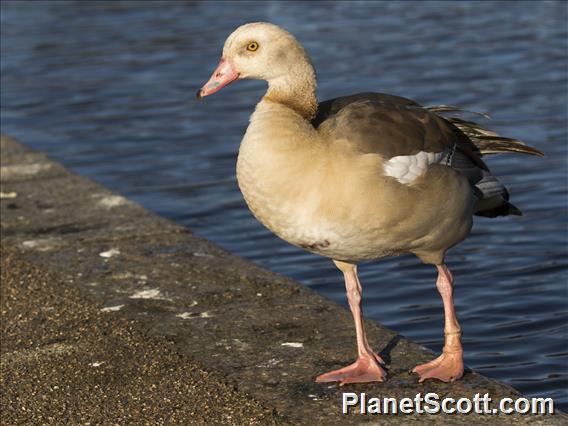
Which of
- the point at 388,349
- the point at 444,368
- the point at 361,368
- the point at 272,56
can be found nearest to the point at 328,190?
the point at 272,56

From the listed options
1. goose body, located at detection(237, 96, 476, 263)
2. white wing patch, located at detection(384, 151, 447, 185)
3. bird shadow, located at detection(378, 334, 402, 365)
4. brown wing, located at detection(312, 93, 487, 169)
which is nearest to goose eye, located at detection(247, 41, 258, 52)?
goose body, located at detection(237, 96, 476, 263)

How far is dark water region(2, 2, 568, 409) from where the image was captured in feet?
25.3

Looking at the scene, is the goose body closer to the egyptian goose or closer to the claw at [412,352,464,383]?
the egyptian goose

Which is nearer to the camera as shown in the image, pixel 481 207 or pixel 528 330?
pixel 481 207

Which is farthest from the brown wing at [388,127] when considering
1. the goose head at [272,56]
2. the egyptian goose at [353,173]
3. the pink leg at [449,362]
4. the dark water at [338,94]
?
the dark water at [338,94]

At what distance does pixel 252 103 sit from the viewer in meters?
12.2

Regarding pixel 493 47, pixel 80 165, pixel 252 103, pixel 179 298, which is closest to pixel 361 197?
pixel 179 298

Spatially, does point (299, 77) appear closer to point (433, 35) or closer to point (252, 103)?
point (252, 103)

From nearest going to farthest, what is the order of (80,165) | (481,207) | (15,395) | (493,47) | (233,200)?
(15,395)
(481,207)
(233,200)
(80,165)
(493,47)

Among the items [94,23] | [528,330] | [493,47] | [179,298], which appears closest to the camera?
[179,298]

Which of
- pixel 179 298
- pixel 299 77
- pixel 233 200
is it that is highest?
pixel 299 77

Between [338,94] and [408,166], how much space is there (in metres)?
6.76

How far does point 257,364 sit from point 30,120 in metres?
7.53

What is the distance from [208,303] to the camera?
627 cm
